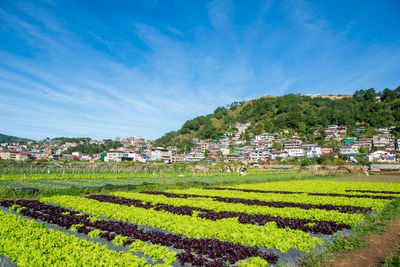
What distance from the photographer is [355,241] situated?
30.1ft

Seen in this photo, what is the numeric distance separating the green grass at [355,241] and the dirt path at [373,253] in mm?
184

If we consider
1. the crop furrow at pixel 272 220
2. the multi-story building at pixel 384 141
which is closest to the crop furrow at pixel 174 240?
the crop furrow at pixel 272 220

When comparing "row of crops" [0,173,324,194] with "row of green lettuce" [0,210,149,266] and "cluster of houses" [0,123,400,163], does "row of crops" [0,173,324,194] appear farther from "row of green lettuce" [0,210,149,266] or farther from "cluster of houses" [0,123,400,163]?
"cluster of houses" [0,123,400,163]

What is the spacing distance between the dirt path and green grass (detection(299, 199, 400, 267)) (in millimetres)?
184

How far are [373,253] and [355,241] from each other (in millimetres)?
659

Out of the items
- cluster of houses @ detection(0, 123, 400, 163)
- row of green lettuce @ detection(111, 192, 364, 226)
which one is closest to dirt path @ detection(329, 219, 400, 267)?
row of green lettuce @ detection(111, 192, 364, 226)

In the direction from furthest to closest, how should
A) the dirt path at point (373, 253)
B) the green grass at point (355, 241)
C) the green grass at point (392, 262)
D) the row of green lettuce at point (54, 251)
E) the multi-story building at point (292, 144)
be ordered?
the multi-story building at point (292, 144) → the dirt path at point (373, 253) → the green grass at point (355, 241) → the green grass at point (392, 262) → the row of green lettuce at point (54, 251)

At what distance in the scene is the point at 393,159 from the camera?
9419cm

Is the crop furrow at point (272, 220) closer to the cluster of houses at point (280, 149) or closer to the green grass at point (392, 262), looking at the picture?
the green grass at point (392, 262)

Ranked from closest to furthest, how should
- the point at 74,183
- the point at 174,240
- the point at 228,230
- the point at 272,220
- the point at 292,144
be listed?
the point at 174,240 < the point at 228,230 < the point at 272,220 < the point at 74,183 < the point at 292,144

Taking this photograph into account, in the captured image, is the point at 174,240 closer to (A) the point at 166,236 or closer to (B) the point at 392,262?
(A) the point at 166,236

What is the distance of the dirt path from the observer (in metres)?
7.76

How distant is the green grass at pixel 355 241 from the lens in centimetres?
749

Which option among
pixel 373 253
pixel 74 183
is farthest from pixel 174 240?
pixel 74 183
